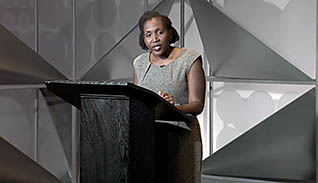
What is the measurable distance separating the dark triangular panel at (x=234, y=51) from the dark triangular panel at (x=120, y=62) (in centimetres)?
59

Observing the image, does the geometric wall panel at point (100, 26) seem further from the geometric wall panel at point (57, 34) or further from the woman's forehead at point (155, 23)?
the woman's forehead at point (155, 23)

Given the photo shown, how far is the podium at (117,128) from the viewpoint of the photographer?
6.82ft

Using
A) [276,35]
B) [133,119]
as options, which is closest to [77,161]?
[276,35]

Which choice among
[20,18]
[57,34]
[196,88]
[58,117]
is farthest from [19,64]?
[196,88]

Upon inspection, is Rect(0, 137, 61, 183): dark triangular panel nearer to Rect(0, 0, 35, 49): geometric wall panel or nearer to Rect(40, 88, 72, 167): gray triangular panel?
Rect(40, 88, 72, 167): gray triangular panel

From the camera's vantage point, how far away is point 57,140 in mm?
4742

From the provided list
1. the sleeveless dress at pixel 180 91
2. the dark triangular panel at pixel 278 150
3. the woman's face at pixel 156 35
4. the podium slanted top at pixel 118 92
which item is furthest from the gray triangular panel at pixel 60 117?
the podium slanted top at pixel 118 92

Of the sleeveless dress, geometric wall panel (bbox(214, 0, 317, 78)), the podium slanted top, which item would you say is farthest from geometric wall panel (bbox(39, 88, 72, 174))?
the podium slanted top

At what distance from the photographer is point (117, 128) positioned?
2107 mm

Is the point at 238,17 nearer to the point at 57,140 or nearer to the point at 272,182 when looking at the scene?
the point at 272,182

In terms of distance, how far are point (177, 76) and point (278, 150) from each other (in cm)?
212

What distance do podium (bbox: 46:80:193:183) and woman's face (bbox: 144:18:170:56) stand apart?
46 centimetres

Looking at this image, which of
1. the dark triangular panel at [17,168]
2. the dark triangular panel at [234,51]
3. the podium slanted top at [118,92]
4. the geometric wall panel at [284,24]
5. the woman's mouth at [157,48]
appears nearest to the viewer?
the podium slanted top at [118,92]

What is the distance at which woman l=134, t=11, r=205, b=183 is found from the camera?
254 cm
